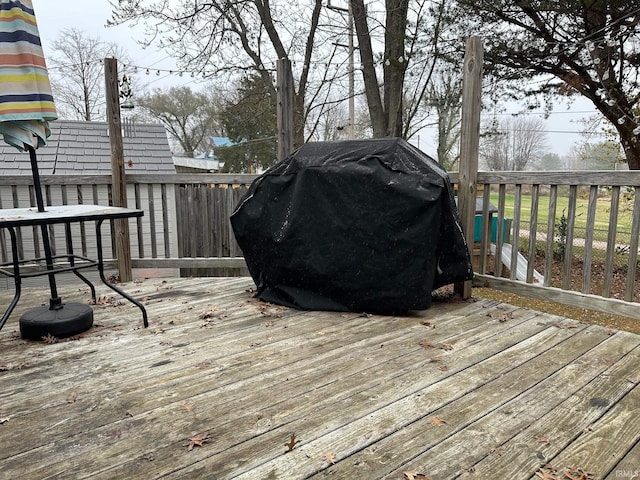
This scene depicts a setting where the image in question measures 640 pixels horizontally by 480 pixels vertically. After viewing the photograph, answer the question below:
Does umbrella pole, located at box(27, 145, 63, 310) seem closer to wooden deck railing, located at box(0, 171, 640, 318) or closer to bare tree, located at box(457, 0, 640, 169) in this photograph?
wooden deck railing, located at box(0, 171, 640, 318)

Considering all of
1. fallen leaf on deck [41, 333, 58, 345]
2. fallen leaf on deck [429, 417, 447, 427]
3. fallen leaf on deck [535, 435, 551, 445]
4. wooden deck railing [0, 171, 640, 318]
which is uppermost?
wooden deck railing [0, 171, 640, 318]

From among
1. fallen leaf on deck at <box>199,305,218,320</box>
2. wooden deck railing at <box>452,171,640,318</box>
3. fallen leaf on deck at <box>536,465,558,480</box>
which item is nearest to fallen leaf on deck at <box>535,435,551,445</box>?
fallen leaf on deck at <box>536,465,558,480</box>

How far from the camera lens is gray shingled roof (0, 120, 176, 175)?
7.93m

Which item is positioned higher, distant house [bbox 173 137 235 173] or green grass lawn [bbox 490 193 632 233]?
distant house [bbox 173 137 235 173]

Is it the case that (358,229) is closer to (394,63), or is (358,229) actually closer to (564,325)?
(564,325)

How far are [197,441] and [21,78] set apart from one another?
6.81 ft

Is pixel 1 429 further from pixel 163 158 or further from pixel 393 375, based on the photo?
pixel 163 158

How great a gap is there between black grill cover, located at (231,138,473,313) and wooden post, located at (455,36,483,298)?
1.30 ft

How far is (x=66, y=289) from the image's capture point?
3863mm

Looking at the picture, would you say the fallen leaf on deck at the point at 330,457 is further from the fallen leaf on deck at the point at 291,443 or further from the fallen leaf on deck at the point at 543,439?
the fallen leaf on deck at the point at 543,439

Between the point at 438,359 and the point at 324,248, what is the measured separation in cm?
109

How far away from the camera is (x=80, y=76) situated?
51.4 feet

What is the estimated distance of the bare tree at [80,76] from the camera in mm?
15203

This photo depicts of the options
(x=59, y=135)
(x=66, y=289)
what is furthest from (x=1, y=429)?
(x=59, y=135)
